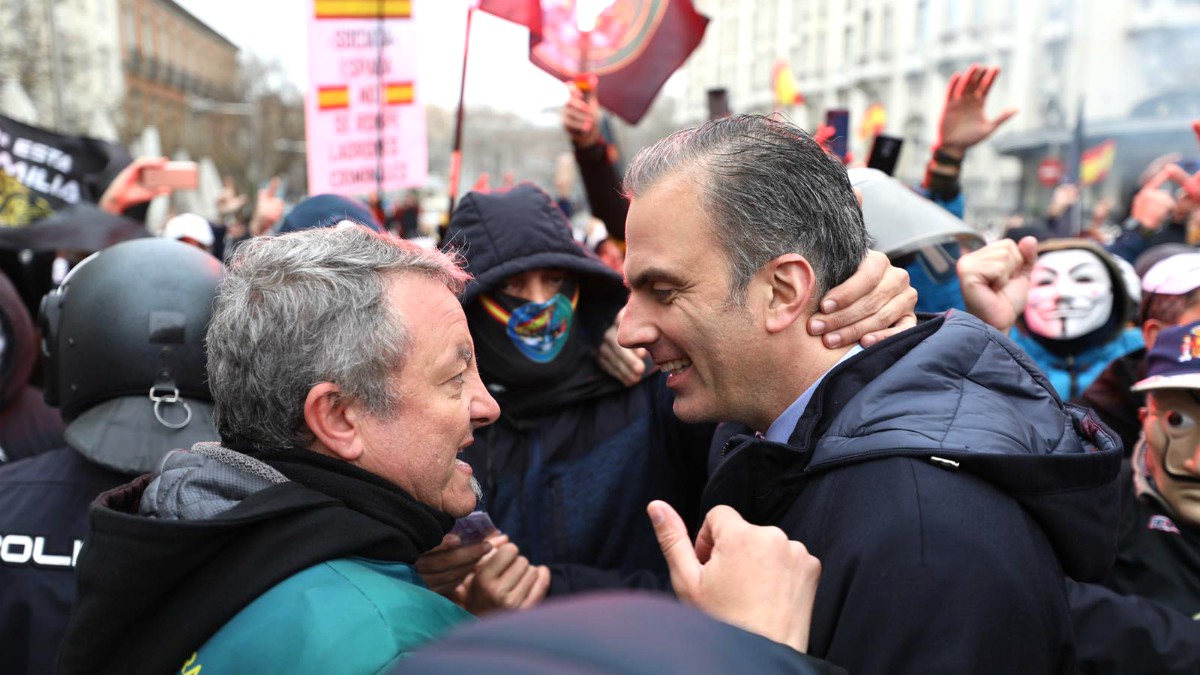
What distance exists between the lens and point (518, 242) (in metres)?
3.18

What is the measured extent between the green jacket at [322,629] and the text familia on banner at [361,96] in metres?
4.55

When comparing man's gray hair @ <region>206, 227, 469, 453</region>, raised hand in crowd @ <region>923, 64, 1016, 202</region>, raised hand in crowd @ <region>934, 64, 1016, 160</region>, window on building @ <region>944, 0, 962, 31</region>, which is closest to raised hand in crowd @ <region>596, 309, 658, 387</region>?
man's gray hair @ <region>206, 227, 469, 453</region>

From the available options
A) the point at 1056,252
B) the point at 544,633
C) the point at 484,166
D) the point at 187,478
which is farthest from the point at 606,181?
the point at 484,166

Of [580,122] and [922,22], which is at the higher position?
[922,22]

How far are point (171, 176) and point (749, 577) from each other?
4352mm

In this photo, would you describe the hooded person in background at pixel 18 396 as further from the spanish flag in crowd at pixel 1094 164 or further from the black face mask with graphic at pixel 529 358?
the spanish flag in crowd at pixel 1094 164

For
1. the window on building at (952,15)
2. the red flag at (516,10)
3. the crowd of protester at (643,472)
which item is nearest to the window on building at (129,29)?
the window on building at (952,15)

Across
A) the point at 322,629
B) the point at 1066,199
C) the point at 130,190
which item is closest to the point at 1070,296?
the point at 322,629

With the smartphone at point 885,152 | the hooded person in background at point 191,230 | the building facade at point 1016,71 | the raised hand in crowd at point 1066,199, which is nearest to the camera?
the smartphone at point 885,152

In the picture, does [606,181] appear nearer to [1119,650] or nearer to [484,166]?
[1119,650]

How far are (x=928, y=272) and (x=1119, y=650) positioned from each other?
1.12 meters

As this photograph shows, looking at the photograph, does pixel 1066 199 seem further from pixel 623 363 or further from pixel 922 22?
pixel 922 22

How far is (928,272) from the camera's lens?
2.90 m

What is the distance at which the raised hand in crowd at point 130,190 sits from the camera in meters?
5.00
